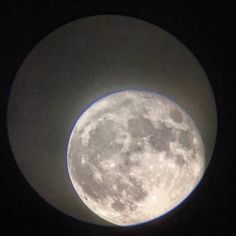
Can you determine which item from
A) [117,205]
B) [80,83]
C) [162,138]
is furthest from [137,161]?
[80,83]

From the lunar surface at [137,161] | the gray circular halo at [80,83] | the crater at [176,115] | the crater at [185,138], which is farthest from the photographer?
the gray circular halo at [80,83]

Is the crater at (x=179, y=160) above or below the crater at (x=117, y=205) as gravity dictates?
above

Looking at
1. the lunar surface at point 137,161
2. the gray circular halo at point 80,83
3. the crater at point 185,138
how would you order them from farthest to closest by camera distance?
the gray circular halo at point 80,83 → the crater at point 185,138 → the lunar surface at point 137,161

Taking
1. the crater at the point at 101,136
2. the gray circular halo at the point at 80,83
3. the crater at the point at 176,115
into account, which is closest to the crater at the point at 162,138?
the crater at the point at 176,115

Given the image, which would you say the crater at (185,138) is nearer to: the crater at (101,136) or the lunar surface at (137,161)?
the lunar surface at (137,161)

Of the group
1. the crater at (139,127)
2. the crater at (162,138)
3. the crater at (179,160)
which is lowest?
the crater at (179,160)

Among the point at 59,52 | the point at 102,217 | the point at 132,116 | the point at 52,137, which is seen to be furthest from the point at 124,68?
the point at 102,217

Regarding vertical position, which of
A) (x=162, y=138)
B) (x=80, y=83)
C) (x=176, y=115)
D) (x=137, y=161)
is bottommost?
(x=137, y=161)

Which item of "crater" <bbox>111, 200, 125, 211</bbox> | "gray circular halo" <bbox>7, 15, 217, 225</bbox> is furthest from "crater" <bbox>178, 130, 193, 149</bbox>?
"crater" <bbox>111, 200, 125, 211</bbox>

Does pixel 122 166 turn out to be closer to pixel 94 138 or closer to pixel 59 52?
pixel 94 138

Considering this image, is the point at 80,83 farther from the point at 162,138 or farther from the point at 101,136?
the point at 162,138
